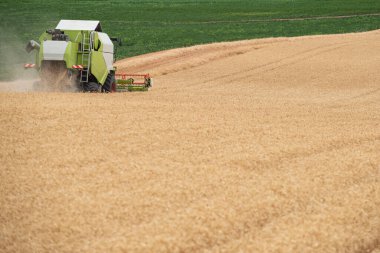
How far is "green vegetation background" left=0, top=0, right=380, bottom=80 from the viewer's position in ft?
136

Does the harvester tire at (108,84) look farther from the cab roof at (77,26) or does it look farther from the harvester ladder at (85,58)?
the cab roof at (77,26)

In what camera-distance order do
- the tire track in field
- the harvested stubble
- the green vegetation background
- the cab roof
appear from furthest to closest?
the green vegetation background, the tire track in field, the cab roof, the harvested stubble

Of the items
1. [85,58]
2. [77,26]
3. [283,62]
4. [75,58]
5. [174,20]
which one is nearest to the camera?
[75,58]

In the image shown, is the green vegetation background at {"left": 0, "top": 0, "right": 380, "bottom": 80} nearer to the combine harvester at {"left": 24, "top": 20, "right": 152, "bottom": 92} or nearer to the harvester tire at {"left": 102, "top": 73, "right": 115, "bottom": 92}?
the harvester tire at {"left": 102, "top": 73, "right": 115, "bottom": 92}

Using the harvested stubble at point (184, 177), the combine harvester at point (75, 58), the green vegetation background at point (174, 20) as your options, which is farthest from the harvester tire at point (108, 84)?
the green vegetation background at point (174, 20)

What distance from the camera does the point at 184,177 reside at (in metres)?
7.91

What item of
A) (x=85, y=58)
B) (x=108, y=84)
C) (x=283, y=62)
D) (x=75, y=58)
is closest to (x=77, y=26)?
(x=85, y=58)

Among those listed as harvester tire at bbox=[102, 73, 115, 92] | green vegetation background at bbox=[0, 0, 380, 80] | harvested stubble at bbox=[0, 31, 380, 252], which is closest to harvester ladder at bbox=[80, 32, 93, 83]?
harvester tire at bbox=[102, 73, 115, 92]

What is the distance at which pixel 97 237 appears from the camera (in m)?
6.06

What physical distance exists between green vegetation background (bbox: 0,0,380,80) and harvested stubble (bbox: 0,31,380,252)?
20.5 metres

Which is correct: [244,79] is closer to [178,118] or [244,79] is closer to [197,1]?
[178,118]

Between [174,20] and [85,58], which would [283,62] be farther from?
[174,20]

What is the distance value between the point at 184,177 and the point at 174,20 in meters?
46.8

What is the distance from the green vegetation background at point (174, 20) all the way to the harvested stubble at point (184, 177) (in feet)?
67.2
